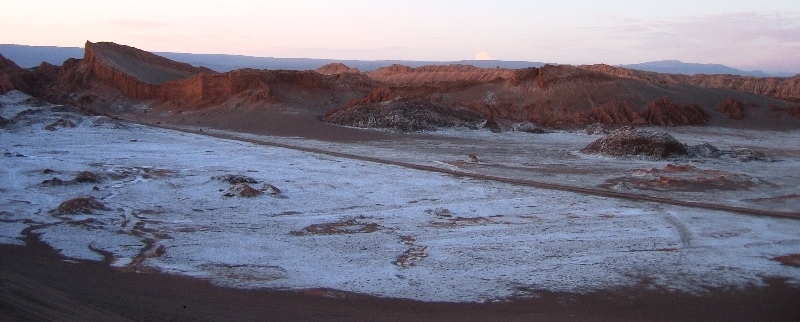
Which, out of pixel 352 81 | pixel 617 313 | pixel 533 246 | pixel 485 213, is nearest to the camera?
pixel 617 313

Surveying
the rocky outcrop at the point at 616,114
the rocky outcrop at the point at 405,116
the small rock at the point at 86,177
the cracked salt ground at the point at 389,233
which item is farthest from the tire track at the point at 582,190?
the rocky outcrop at the point at 616,114

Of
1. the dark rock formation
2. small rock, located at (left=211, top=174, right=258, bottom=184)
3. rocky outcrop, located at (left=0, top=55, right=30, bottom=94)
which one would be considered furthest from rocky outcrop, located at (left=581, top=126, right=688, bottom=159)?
rocky outcrop, located at (left=0, top=55, right=30, bottom=94)

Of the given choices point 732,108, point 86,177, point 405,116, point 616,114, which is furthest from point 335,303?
point 732,108

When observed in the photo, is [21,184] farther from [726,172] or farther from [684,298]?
[726,172]

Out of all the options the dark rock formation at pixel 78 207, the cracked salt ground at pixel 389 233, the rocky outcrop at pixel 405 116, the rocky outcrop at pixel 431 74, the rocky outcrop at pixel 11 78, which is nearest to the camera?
the cracked salt ground at pixel 389 233

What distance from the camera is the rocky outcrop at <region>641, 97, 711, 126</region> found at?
1091 inches

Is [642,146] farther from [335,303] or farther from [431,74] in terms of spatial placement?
[431,74]

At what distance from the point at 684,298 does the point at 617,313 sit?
91 cm

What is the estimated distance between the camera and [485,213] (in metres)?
11.3

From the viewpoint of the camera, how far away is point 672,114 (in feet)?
92.0

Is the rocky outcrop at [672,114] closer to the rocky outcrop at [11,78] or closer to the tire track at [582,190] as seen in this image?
the tire track at [582,190]

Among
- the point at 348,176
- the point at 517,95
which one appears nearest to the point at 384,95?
the point at 517,95

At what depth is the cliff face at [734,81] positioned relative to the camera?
4481 centimetres

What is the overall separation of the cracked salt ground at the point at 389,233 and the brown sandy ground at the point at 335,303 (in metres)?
0.28
